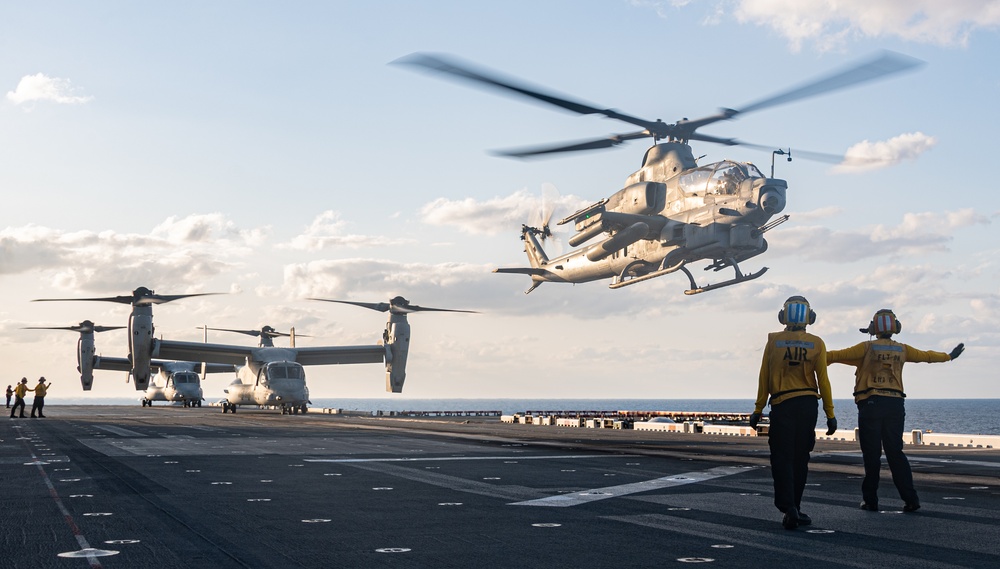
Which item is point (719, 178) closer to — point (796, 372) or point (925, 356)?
point (925, 356)

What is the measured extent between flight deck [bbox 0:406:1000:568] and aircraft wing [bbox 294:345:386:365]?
47141 millimetres

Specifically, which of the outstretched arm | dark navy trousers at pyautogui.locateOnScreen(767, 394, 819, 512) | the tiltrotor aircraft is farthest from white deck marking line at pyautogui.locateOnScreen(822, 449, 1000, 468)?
the tiltrotor aircraft

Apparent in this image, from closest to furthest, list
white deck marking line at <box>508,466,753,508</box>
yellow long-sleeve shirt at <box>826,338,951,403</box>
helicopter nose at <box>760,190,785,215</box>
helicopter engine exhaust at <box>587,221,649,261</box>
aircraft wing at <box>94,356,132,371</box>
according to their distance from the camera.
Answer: yellow long-sleeve shirt at <box>826,338,951,403</box>
white deck marking line at <box>508,466,753,508</box>
helicopter nose at <box>760,190,785,215</box>
helicopter engine exhaust at <box>587,221,649,261</box>
aircraft wing at <box>94,356,132,371</box>

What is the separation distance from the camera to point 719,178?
45281 mm

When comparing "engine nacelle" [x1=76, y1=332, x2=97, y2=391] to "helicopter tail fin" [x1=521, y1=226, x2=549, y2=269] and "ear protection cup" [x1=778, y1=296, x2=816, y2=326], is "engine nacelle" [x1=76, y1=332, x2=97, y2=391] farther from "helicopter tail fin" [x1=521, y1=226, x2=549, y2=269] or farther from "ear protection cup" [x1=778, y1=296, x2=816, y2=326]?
"ear protection cup" [x1=778, y1=296, x2=816, y2=326]

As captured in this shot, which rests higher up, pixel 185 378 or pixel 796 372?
pixel 796 372

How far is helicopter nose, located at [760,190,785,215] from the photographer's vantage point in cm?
4316

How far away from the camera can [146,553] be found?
7957 mm

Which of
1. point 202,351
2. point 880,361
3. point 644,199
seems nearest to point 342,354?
point 202,351

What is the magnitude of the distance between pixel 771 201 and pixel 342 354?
36580 mm

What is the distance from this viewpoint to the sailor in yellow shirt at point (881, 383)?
11.4 m

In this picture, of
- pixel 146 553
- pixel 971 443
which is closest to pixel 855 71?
pixel 971 443

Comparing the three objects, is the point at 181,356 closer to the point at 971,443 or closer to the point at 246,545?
the point at 971,443

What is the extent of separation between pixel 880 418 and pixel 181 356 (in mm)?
60578
